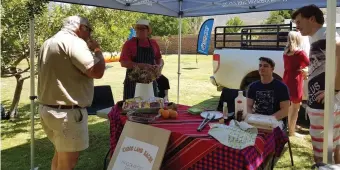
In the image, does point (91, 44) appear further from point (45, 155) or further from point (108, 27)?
point (108, 27)

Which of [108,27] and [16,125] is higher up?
[108,27]

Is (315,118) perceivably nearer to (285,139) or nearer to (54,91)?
(285,139)

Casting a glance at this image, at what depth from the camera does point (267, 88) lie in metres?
3.06

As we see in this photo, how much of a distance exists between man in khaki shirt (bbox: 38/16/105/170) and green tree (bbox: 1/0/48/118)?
0.69 m

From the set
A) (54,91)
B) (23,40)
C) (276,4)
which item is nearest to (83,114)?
(54,91)

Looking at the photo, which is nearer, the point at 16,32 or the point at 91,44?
the point at 91,44

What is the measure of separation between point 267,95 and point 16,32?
323 centimetres

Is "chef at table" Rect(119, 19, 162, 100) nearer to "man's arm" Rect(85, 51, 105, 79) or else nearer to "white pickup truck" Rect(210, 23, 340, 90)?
"man's arm" Rect(85, 51, 105, 79)

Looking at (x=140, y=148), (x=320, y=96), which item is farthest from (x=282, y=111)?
(x=140, y=148)

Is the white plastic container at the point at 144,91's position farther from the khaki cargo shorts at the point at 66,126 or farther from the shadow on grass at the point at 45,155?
the shadow on grass at the point at 45,155

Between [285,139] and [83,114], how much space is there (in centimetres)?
162

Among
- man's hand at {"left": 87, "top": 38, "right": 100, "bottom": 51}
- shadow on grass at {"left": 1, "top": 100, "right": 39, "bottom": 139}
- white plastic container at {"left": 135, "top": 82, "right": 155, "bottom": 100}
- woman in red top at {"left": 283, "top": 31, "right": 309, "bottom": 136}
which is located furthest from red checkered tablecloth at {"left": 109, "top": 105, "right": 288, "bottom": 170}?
shadow on grass at {"left": 1, "top": 100, "right": 39, "bottom": 139}

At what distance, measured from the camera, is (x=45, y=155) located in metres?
3.96

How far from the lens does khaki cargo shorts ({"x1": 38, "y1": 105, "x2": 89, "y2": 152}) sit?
8.03 feet
